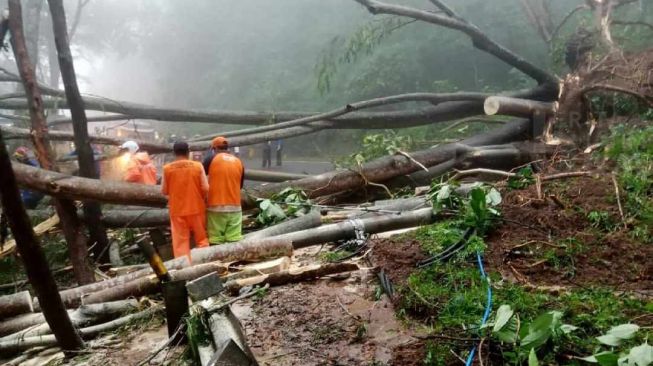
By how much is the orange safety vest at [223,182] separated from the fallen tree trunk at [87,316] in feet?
5.97

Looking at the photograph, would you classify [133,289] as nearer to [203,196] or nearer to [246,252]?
[246,252]

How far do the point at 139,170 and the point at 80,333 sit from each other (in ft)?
12.5

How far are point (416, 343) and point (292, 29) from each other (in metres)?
34.6

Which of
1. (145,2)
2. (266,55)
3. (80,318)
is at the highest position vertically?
(145,2)

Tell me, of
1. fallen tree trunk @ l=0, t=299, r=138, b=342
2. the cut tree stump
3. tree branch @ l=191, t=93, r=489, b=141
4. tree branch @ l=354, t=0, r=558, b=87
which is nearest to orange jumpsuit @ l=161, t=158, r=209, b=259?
fallen tree trunk @ l=0, t=299, r=138, b=342

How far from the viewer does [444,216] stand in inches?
197

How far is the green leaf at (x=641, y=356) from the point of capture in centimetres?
173

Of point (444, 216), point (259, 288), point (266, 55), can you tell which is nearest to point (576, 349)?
point (259, 288)

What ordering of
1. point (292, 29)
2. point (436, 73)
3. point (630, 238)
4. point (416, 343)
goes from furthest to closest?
1. point (292, 29)
2. point (436, 73)
3. point (630, 238)
4. point (416, 343)

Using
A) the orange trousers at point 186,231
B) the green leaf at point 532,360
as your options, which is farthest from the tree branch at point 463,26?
the green leaf at point 532,360

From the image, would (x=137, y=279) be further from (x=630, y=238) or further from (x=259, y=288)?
(x=630, y=238)

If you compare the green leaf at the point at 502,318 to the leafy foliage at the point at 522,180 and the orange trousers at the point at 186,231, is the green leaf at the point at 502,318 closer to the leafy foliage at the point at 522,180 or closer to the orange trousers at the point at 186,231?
the leafy foliage at the point at 522,180

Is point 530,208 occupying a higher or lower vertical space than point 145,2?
lower

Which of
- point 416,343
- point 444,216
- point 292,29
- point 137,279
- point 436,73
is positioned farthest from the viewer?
point 292,29
